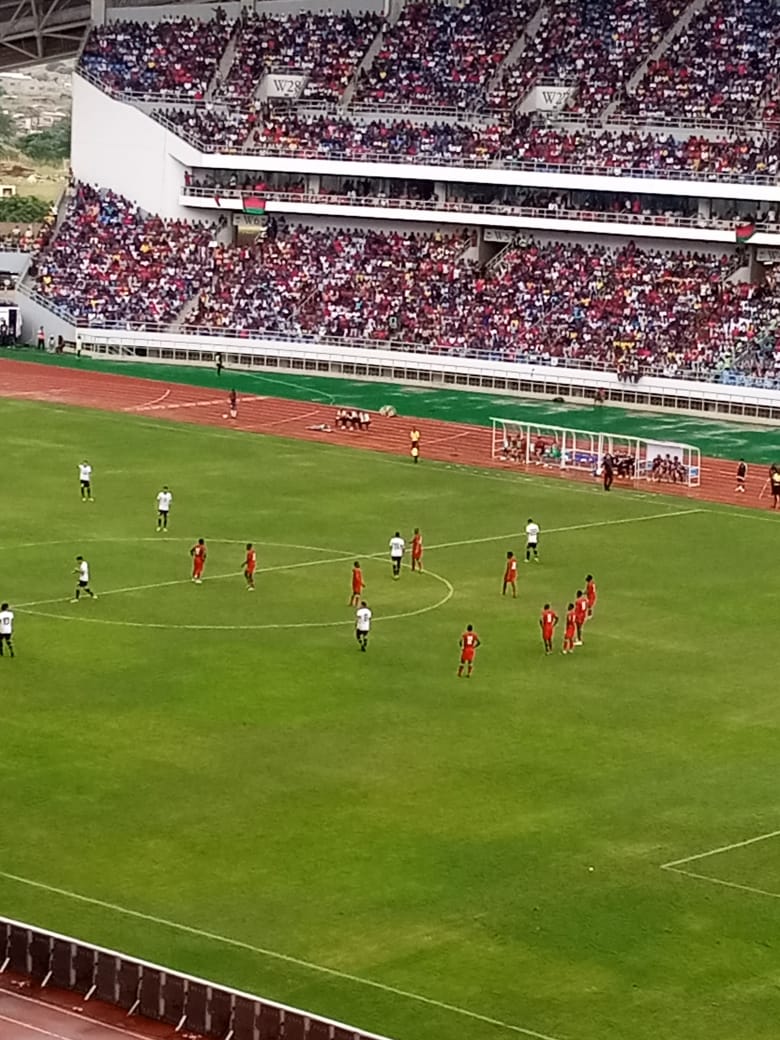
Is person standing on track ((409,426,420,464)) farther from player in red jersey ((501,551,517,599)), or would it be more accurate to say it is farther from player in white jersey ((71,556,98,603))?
player in white jersey ((71,556,98,603))

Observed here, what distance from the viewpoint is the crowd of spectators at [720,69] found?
9338 cm

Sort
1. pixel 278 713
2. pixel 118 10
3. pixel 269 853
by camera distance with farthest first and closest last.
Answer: pixel 118 10 → pixel 278 713 → pixel 269 853

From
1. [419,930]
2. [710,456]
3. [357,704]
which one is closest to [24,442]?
[710,456]

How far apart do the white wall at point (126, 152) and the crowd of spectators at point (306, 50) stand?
14.4ft

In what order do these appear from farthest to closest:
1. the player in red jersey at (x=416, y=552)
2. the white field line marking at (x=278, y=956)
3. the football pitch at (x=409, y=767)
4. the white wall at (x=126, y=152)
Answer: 1. the white wall at (x=126, y=152)
2. the player in red jersey at (x=416, y=552)
3. the football pitch at (x=409, y=767)
4. the white field line marking at (x=278, y=956)

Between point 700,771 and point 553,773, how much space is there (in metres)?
2.55

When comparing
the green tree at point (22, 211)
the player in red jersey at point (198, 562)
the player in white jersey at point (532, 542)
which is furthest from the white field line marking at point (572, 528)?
the green tree at point (22, 211)

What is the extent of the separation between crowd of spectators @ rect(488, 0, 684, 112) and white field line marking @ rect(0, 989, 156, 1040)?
74785mm

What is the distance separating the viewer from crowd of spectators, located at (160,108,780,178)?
91.2 m

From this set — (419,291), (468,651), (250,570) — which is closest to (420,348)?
(419,291)

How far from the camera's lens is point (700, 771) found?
38281 mm

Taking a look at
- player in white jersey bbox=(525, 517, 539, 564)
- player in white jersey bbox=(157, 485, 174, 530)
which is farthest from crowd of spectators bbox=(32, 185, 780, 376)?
player in white jersey bbox=(157, 485, 174, 530)

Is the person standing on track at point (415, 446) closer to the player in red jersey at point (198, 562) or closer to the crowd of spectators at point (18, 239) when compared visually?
the player in red jersey at point (198, 562)

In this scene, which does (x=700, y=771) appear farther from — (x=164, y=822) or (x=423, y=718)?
(x=164, y=822)
